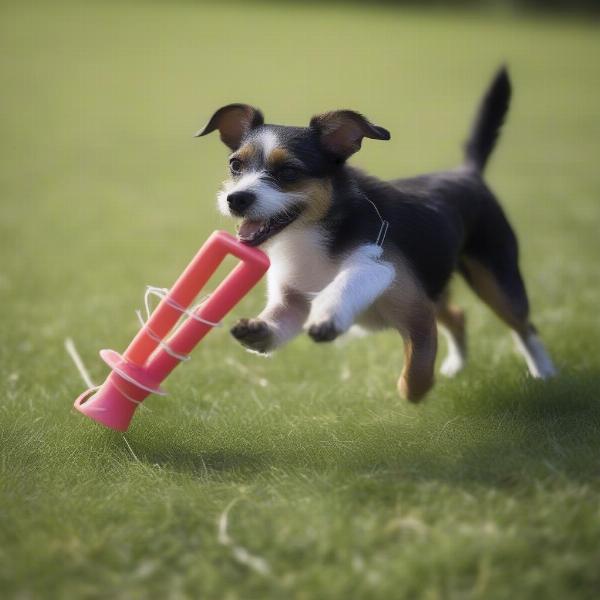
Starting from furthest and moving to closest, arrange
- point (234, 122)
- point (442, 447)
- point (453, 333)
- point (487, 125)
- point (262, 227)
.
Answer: point (487, 125), point (453, 333), point (234, 122), point (262, 227), point (442, 447)

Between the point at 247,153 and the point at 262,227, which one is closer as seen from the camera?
the point at 262,227

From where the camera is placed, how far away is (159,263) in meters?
8.28

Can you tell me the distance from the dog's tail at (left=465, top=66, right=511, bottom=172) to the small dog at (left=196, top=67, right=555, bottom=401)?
110 centimetres

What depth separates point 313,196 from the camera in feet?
12.2

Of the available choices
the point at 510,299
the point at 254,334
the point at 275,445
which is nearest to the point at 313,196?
the point at 254,334

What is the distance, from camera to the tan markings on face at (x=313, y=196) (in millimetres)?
3693

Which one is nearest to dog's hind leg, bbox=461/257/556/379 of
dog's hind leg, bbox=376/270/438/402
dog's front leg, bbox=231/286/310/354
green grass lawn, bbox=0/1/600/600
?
green grass lawn, bbox=0/1/600/600

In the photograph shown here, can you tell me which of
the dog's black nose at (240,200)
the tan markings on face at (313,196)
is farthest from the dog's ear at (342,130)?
the dog's black nose at (240,200)

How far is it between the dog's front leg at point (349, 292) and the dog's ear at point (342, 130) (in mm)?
527

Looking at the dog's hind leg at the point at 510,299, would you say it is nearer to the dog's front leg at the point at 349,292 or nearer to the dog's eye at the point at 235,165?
the dog's front leg at the point at 349,292

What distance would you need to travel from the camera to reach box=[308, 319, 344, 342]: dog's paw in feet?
10.5

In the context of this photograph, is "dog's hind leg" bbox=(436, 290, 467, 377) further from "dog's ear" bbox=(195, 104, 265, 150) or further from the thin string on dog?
"dog's ear" bbox=(195, 104, 265, 150)

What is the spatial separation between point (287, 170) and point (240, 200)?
312 millimetres

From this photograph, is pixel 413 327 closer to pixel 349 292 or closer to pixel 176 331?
pixel 349 292
